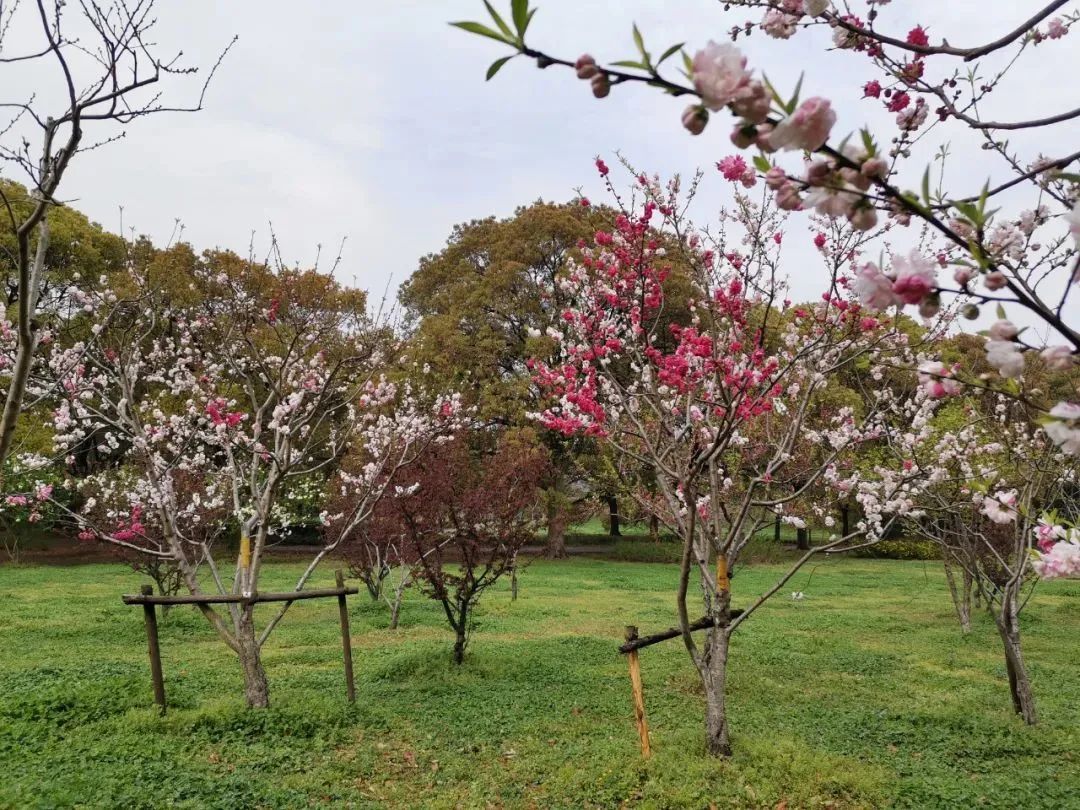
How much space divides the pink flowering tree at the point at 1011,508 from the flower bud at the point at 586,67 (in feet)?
5.79

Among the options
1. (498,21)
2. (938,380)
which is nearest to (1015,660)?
(938,380)

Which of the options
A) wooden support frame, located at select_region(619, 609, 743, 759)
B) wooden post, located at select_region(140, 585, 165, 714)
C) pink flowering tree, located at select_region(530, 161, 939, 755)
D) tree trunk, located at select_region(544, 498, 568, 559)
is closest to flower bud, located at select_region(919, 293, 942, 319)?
pink flowering tree, located at select_region(530, 161, 939, 755)

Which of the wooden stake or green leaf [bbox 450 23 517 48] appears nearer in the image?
green leaf [bbox 450 23 517 48]

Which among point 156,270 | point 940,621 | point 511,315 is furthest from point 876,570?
point 156,270

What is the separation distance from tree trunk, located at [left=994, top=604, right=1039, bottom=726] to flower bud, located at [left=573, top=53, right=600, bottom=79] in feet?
19.2

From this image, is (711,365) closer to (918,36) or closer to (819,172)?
(918,36)

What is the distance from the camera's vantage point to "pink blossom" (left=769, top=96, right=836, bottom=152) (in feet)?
3.89

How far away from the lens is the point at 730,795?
4023 mm

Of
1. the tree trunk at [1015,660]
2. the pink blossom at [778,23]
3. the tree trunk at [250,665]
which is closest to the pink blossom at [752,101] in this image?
the pink blossom at [778,23]

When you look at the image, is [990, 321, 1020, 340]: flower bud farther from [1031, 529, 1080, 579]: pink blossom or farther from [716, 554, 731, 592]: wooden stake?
[716, 554, 731, 592]: wooden stake

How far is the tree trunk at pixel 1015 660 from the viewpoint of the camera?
221 inches

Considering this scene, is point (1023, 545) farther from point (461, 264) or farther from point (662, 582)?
point (461, 264)

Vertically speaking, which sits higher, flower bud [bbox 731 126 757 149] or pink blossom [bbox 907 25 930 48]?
pink blossom [bbox 907 25 930 48]

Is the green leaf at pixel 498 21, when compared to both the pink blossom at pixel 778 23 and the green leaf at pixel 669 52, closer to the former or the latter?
the green leaf at pixel 669 52
